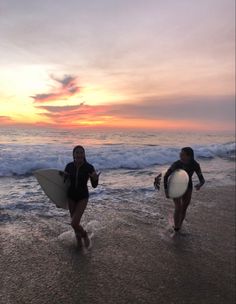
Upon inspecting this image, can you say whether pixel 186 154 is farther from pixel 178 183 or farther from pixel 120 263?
pixel 120 263

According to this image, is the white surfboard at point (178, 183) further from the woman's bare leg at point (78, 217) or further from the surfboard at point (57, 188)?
the surfboard at point (57, 188)

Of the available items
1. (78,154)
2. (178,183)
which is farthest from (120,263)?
(178,183)

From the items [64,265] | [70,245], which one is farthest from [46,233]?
[64,265]

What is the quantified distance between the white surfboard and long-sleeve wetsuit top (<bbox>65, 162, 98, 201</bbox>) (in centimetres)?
210

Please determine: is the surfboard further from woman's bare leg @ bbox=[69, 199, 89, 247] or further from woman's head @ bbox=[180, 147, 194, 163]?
woman's head @ bbox=[180, 147, 194, 163]

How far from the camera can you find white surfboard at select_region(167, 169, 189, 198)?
26.3 ft

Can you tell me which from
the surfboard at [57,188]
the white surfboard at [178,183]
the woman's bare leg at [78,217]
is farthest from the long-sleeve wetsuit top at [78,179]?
the white surfboard at [178,183]

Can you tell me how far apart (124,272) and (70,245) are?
1.43 meters

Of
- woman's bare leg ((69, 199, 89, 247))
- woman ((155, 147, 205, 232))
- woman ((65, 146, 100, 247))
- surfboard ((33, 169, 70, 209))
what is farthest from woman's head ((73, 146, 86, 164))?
woman ((155, 147, 205, 232))

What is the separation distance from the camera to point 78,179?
6742 millimetres

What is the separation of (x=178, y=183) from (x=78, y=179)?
2.39m

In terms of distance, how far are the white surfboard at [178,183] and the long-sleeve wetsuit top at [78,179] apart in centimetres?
210

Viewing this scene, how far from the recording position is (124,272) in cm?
573

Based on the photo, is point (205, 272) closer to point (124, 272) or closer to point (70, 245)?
point (124, 272)
